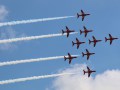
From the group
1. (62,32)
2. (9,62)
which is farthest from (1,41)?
(62,32)

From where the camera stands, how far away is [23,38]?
155 meters

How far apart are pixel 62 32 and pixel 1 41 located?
54.2 m

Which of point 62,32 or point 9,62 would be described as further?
point 62,32

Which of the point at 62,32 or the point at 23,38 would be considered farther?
the point at 62,32

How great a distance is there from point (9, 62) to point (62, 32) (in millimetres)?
51696

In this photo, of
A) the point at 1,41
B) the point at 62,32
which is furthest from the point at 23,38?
the point at 62,32

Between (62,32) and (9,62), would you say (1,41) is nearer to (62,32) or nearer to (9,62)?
(9,62)

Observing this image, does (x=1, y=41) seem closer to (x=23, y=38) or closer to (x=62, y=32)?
(x=23, y=38)

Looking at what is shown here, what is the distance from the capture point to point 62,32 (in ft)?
652

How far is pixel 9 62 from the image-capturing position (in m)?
153

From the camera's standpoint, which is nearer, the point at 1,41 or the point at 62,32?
the point at 1,41

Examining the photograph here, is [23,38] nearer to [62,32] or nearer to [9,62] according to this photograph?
[9,62]

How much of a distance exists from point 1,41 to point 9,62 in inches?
360

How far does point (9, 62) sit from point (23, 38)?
10.9m
